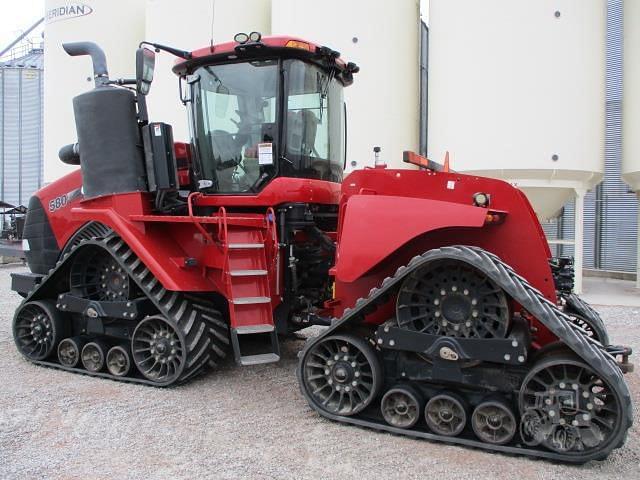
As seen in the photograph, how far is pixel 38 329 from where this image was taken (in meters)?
5.58

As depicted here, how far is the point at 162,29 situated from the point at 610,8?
963cm

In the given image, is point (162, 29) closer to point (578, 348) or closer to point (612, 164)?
point (612, 164)

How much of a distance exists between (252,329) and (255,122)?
1.68 meters

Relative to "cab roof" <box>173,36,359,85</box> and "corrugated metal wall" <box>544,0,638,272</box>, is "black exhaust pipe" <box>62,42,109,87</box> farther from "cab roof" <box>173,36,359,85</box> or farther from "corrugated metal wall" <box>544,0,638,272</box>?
"corrugated metal wall" <box>544,0,638,272</box>

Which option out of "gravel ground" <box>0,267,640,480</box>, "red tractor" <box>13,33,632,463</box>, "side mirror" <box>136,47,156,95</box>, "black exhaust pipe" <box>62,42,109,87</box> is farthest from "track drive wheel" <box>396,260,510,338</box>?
"black exhaust pipe" <box>62,42,109,87</box>

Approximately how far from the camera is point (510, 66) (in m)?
9.66

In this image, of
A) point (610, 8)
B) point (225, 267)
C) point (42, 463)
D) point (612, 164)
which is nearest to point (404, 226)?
point (225, 267)

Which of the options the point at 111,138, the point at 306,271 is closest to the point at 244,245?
the point at 306,271

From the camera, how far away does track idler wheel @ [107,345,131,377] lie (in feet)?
16.5

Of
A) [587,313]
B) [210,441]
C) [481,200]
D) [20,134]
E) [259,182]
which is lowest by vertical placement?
[210,441]

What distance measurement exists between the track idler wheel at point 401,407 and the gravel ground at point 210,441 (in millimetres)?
115

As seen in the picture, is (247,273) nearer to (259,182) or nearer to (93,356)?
(259,182)

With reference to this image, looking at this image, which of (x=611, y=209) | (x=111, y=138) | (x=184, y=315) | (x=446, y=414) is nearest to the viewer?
(x=446, y=414)

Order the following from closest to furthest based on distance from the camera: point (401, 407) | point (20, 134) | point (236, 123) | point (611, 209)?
1. point (401, 407)
2. point (236, 123)
3. point (611, 209)
4. point (20, 134)
